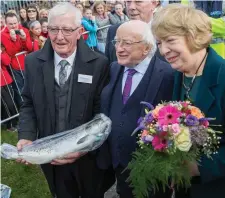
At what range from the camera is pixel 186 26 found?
2.01 metres

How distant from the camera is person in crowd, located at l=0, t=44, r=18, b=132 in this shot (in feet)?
19.9

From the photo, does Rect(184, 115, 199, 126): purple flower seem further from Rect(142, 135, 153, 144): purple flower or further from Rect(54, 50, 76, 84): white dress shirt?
Rect(54, 50, 76, 84): white dress shirt

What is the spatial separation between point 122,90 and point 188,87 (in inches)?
23.7

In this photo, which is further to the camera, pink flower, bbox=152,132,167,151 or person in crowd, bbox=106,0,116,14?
person in crowd, bbox=106,0,116,14

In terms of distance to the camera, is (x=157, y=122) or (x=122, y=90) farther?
(x=122, y=90)

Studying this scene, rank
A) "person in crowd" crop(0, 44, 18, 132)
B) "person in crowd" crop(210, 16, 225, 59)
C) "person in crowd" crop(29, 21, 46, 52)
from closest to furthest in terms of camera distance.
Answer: "person in crowd" crop(210, 16, 225, 59), "person in crowd" crop(0, 44, 18, 132), "person in crowd" crop(29, 21, 46, 52)

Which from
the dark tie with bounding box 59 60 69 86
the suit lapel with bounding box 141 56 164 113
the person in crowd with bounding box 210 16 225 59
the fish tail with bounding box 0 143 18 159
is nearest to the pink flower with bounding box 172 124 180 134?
the suit lapel with bounding box 141 56 164 113

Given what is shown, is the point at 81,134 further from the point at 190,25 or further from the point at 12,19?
the point at 12,19

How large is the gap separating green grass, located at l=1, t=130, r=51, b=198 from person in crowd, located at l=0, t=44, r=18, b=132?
1481 millimetres

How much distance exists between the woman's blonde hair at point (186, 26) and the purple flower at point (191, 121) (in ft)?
1.43

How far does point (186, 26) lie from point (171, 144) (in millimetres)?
700

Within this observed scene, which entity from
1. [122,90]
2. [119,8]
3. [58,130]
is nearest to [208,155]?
[122,90]

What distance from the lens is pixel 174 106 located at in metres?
1.98

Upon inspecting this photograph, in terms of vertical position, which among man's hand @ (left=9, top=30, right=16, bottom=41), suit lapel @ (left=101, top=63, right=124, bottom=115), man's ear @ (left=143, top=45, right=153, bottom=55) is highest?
man's ear @ (left=143, top=45, right=153, bottom=55)
